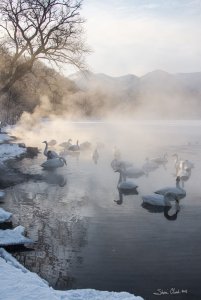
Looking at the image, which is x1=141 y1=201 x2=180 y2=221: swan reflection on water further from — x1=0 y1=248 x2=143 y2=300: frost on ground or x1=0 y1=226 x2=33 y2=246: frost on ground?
x1=0 y1=248 x2=143 y2=300: frost on ground

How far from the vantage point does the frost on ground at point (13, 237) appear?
13.3 metres

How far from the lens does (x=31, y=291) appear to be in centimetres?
912

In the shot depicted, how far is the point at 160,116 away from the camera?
14575 cm

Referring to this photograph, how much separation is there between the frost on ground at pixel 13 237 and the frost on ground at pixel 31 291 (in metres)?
2.36

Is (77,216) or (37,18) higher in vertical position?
(37,18)

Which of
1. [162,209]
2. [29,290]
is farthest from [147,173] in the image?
[29,290]

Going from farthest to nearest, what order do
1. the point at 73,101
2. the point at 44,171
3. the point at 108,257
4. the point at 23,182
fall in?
the point at 73,101
the point at 44,171
the point at 23,182
the point at 108,257

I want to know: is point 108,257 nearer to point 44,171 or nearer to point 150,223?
point 150,223

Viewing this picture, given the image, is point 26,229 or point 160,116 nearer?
point 26,229

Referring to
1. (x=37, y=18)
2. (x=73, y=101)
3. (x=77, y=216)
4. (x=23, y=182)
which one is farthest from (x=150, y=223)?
(x=73, y=101)

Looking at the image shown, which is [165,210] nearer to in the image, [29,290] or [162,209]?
[162,209]

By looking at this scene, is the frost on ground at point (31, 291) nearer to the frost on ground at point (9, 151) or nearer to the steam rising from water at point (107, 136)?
the frost on ground at point (9, 151)

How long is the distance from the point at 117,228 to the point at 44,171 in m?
13.6

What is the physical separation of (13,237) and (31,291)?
4.76 m
